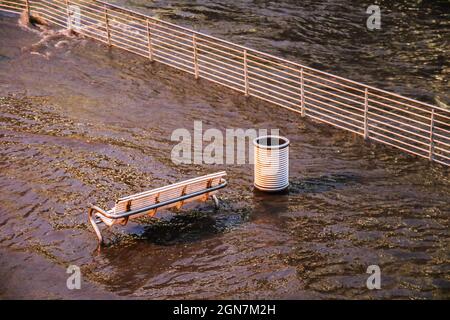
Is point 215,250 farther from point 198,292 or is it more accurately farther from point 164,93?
point 164,93

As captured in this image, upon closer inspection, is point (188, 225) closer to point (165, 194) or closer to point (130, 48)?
point (165, 194)

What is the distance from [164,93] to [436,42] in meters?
8.09

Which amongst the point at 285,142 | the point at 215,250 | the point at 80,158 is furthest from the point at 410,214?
the point at 80,158

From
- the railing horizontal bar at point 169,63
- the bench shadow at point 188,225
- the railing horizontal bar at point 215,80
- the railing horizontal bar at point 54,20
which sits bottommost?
the bench shadow at point 188,225

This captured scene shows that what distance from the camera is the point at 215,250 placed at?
37.5 feet

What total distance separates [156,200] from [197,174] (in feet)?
6.83

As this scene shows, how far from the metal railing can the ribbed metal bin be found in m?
2.65

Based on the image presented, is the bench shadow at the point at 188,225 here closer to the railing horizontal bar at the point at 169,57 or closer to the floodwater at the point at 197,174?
the floodwater at the point at 197,174

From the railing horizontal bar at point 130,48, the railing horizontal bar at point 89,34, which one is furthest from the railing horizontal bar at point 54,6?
the railing horizontal bar at point 130,48

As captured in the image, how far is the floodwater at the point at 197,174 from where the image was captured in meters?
10.7

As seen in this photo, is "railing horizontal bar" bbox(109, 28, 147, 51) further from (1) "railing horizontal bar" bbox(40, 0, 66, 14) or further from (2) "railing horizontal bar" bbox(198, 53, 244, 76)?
(1) "railing horizontal bar" bbox(40, 0, 66, 14)

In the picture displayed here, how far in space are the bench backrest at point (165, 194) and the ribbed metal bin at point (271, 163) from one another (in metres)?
0.81

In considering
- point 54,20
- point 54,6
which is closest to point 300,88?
point 54,20

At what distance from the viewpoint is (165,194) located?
39.5 ft
